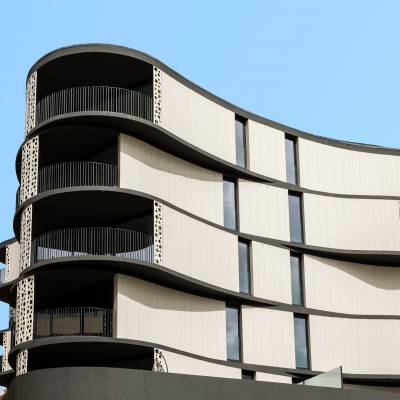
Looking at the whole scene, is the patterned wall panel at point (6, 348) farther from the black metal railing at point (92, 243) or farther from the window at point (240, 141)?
the window at point (240, 141)

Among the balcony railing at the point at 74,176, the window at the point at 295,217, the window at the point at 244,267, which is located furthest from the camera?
the window at the point at 295,217

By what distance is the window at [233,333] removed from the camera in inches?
1698

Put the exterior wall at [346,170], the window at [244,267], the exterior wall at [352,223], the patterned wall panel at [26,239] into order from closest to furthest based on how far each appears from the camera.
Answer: the patterned wall panel at [26,239]
the window at [244,267]
the exterior wall at [352,223]
the exterior wall at [346,170]

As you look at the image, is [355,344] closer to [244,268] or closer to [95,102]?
[244,268]

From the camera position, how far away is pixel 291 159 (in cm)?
4866

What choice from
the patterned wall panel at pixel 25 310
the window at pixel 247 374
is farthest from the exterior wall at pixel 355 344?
the patterned wall panel at pixel 25 310

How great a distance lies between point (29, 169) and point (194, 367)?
1090 centimetres

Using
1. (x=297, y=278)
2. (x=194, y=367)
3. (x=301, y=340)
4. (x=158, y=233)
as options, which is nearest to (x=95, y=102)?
(x=158, y=233)

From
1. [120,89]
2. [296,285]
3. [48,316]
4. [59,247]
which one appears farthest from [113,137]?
[296,285]

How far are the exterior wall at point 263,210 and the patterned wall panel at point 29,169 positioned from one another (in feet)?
32.6

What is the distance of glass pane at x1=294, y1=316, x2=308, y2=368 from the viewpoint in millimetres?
45344

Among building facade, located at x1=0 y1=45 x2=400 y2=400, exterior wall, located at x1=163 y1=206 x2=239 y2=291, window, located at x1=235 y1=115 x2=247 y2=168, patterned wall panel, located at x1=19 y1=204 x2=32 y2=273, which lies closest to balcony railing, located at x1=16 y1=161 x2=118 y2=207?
building facade, located at x1=0 y1=45 x2=400 y2=400

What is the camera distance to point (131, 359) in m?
41.2

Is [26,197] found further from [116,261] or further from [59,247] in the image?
[116,261]
